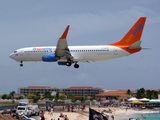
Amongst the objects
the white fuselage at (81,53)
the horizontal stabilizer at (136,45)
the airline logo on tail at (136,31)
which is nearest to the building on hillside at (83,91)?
the white fuselage at (81,53)

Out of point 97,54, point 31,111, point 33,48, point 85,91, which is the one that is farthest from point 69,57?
point 85,91

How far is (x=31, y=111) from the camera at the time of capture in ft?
Answer: 93.2

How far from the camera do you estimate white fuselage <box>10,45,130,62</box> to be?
3275cm

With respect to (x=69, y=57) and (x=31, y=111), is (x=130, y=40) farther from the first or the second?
(x=31, y=111)

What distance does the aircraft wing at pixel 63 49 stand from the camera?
31541 millimetres

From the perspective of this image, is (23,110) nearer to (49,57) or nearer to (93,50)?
(49,57)

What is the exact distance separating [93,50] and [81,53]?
1846 mm

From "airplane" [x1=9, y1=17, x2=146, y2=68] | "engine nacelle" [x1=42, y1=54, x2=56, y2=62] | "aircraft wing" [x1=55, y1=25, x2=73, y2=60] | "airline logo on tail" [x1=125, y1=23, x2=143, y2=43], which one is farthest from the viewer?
"engine nacelle" [x1=42, y1=54, x2=56, y2=62]

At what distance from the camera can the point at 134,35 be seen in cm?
3388

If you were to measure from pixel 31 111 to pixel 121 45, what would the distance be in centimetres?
1405

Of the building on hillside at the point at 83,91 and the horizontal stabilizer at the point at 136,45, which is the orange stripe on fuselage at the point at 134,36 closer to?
the horizontal stabilizer at the point at 136,45

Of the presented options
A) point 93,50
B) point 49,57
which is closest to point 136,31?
point 93,50

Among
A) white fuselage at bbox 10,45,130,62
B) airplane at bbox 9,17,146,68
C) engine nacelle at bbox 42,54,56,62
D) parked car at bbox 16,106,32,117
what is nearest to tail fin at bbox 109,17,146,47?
airplane at bbox 9,17,146,68

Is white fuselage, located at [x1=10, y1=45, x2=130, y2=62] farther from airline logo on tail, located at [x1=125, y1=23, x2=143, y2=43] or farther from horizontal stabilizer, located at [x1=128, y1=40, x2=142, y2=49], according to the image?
airline logo on tail, located at [x1=125, y1=23, x2=143, y2=43]
